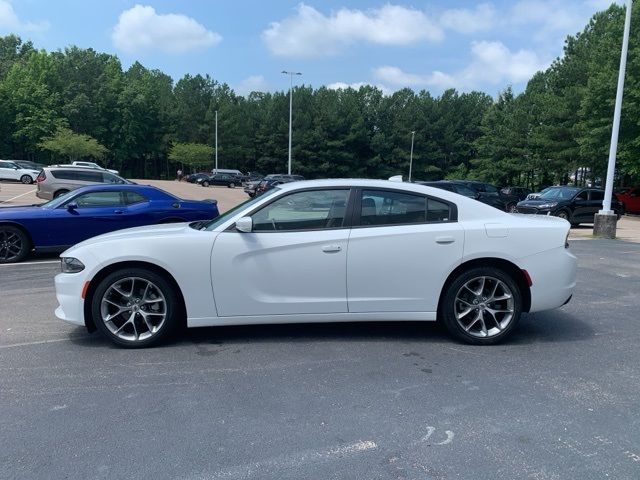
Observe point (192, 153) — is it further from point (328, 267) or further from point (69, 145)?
point (328, 267)

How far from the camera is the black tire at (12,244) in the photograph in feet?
30.5

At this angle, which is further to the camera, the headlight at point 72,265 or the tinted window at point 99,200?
the tinted window at point 99,200

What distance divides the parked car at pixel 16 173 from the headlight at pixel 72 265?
38480mm

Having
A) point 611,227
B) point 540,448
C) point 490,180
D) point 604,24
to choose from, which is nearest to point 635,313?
point 540,448

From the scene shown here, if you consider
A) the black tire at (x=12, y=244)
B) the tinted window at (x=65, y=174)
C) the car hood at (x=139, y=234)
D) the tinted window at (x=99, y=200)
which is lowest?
the black tire at (x=12, y=244)

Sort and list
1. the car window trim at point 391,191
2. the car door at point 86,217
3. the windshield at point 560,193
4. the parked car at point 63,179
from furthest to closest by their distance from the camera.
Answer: the windshield at point 560,193, the parked car at point 63,179, the car door at point 86,217, the car window trim at point 391,191

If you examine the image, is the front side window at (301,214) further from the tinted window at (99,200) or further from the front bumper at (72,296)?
the tinted window at (99,200)

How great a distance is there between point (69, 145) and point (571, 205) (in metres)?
57.1

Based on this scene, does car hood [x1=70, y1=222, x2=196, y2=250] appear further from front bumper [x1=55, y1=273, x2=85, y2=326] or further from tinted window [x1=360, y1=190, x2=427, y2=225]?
tinted window [x1=360, y1=190, x2=427, y2=225]

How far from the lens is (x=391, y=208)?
500 cm

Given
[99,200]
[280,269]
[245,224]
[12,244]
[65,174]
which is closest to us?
[245,224]

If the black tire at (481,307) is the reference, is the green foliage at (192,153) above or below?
above

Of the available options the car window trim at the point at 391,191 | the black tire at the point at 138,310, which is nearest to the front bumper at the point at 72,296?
the black tire at the point at 138,310

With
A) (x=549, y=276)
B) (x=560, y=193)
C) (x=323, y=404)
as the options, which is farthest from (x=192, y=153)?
(x=323, y=404)
